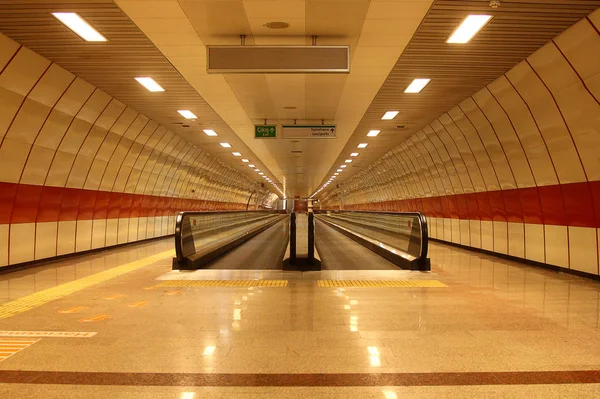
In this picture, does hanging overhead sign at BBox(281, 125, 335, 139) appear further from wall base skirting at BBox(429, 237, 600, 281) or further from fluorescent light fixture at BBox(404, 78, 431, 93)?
wall base skirting at BBox(429, 237, 600, 281)

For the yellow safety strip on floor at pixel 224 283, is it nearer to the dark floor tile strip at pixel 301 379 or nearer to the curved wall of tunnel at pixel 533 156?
the dark floor tile strip at pixel 301 379

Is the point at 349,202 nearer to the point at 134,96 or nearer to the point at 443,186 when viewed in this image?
the point at 443,186

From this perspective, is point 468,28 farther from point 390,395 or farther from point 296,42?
point 390,395

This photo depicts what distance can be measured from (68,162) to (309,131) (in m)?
6.57

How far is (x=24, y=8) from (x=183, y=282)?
5.03 metres

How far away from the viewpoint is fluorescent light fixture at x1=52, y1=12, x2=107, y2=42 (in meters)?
6.44

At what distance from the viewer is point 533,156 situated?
971cm

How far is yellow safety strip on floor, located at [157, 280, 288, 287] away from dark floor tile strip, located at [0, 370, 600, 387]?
4.14 meters

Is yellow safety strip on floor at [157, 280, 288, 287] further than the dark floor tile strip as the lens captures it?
Yes

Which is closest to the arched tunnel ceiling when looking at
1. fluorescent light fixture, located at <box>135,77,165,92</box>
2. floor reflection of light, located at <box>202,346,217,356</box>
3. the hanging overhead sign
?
fluorescent light fixture, located at <box>135,77,165,92</box>

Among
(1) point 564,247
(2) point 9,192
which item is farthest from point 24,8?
(1) point 564,247

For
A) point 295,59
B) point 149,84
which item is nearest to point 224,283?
point 295,59

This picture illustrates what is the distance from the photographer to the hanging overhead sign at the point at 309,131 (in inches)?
505

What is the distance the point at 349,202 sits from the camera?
4634cm
